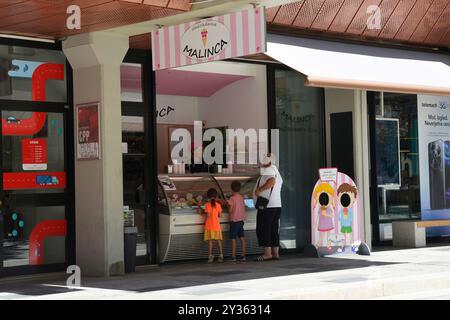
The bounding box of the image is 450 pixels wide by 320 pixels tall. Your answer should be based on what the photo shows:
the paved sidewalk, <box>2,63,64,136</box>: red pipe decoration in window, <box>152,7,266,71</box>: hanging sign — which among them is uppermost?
<box>152,7,266,71</box>: hanging sign

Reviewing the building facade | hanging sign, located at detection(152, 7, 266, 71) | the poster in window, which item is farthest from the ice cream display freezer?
hanging sign, located at detection(152, 7, 266, 71)

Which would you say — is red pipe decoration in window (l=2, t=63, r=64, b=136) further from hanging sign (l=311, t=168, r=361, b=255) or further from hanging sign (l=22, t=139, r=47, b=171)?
hanging sign (l=311, t=168, r=361, b=255)

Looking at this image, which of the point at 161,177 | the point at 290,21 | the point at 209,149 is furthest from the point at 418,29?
the point at 161,177

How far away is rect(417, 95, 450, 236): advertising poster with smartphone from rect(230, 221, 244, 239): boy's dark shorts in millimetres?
4857

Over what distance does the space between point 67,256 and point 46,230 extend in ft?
1.78

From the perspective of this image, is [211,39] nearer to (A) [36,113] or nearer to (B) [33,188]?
(A) [36,113]

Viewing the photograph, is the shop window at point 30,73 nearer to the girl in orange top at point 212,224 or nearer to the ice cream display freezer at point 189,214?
the ice cream display freezer at point 189,214

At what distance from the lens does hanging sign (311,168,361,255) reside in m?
15.0

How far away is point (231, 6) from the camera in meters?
11.5

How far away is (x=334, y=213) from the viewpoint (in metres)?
15.1

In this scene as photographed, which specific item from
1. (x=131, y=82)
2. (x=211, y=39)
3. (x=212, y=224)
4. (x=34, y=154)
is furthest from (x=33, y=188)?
(x=211, y=39)

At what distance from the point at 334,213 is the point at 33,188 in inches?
209

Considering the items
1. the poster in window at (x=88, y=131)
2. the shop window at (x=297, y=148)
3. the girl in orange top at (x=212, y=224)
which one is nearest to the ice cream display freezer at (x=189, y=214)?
the girl in orange top at (x=212, y=224)

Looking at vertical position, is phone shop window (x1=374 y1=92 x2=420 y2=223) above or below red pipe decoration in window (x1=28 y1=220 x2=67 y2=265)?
above
